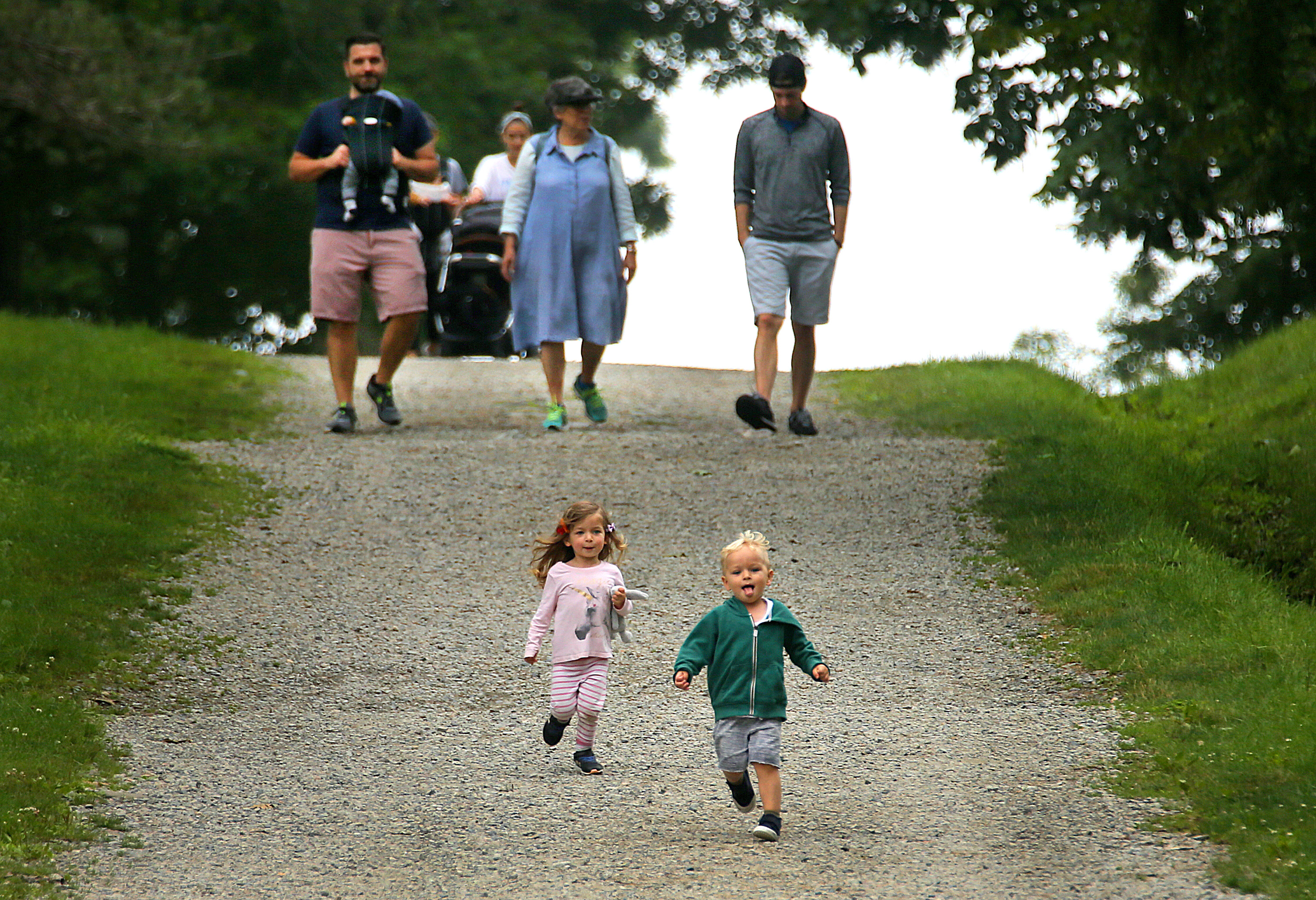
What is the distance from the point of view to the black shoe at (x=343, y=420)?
37.1 ft

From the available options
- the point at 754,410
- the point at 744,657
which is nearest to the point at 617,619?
the point at 744,657

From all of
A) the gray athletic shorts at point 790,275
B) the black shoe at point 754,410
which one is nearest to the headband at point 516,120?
the gray athletic shorts at point 790,275

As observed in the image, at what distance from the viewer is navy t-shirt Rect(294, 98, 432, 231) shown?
10664mm

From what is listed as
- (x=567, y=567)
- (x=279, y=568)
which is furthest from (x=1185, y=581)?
(x=279, y=568)

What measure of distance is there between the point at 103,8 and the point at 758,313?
49.3 feet

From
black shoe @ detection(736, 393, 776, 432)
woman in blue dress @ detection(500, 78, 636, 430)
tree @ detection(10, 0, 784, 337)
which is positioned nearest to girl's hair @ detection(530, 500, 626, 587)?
black shoe @ detection(736, 393, 776, 432)

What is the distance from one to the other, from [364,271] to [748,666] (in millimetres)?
6539

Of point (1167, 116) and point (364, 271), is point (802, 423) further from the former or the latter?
point (1167, 116)

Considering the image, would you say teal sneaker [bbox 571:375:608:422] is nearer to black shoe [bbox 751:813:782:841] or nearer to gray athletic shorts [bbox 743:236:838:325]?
gray athletic shorts [bbox 743:236:838:325]

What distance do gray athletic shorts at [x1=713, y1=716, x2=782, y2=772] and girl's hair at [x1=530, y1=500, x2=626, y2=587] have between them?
0.80 metres

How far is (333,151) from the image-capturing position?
10695 mm

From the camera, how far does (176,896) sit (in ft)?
14.8

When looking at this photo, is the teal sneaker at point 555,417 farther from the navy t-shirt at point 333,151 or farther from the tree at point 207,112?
the tree at point 207,112

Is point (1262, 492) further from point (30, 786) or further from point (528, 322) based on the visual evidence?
point (30, 786)
